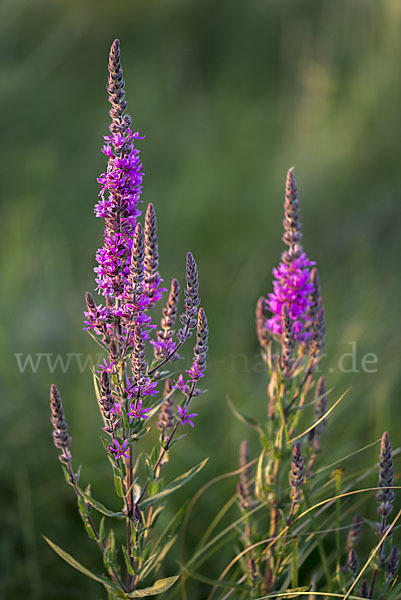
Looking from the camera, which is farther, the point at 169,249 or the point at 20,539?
the point at 169,249

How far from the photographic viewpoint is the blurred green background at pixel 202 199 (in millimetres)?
2480

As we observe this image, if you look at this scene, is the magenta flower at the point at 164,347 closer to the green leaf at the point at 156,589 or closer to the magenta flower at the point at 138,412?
the magenta flower at the point at 138,412

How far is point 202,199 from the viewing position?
15.9 feet

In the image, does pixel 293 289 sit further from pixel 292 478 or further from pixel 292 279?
pixel 292 478

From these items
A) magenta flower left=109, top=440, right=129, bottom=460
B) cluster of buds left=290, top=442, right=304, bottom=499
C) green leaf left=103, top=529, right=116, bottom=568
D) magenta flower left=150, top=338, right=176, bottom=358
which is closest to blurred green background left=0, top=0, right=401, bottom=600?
green leaf left=103, top=529, right=116, bottom=568

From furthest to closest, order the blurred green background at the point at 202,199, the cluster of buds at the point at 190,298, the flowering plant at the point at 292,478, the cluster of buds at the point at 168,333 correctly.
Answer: the blurred green background at the point at 202,199
the flowering plant at the point at 292,478
the cluster of buds at the point at 168,333
the cluster of buds at the point at 190,298

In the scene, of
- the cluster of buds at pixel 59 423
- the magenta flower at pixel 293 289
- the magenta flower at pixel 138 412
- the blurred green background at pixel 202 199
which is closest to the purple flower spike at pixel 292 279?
the magenta flower at pixel 293 289

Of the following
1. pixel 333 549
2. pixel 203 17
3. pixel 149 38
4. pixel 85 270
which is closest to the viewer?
pixel 333 549

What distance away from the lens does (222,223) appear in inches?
191

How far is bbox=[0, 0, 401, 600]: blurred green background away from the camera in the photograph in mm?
2480

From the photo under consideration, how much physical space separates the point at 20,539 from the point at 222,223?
10.6ft

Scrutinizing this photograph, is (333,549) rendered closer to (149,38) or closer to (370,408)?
(370,408)

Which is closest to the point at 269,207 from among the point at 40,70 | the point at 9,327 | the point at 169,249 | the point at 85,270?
the point at 169,249

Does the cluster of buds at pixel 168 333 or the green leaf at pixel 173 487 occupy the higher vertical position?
the cluster of buds at pixel 168 333
